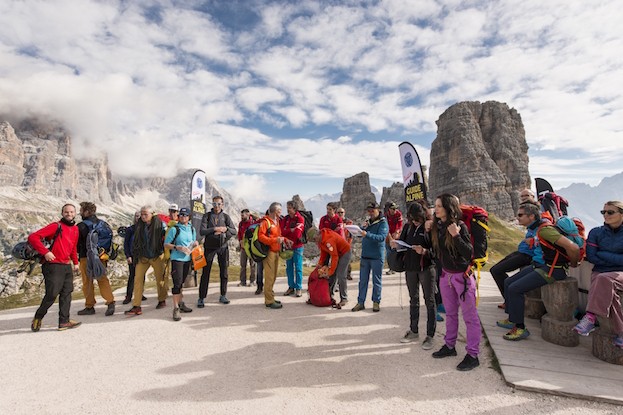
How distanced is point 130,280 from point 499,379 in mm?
10292

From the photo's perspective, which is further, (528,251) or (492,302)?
(492,302)

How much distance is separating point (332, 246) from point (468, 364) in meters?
4.58

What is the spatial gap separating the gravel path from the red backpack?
0.78 m

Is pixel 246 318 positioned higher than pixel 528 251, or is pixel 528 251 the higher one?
pixel 528 251

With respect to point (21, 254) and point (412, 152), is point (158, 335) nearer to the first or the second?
point (21, 254)

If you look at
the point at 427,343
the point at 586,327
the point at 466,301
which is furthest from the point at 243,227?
the point at 586,327

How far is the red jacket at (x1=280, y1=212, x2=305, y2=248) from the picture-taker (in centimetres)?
1067

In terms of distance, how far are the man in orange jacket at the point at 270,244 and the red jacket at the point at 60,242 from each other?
467 cm

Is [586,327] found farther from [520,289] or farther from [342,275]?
[342,275]

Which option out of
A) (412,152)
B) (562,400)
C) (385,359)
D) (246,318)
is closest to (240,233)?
(246,318)

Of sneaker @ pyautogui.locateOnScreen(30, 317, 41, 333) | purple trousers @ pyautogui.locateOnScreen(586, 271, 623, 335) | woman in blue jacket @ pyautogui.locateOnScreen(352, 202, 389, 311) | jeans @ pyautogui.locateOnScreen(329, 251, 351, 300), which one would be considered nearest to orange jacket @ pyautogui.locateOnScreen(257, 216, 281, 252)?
jeans @ pyautogui.locateOnScreen(329, 251, 351, 300)

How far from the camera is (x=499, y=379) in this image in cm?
507

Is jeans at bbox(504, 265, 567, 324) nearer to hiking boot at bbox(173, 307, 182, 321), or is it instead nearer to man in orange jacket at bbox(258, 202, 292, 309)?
man in orange jacket at bbox(258, 202, 292, 309)

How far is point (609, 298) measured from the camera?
544 centimetres
